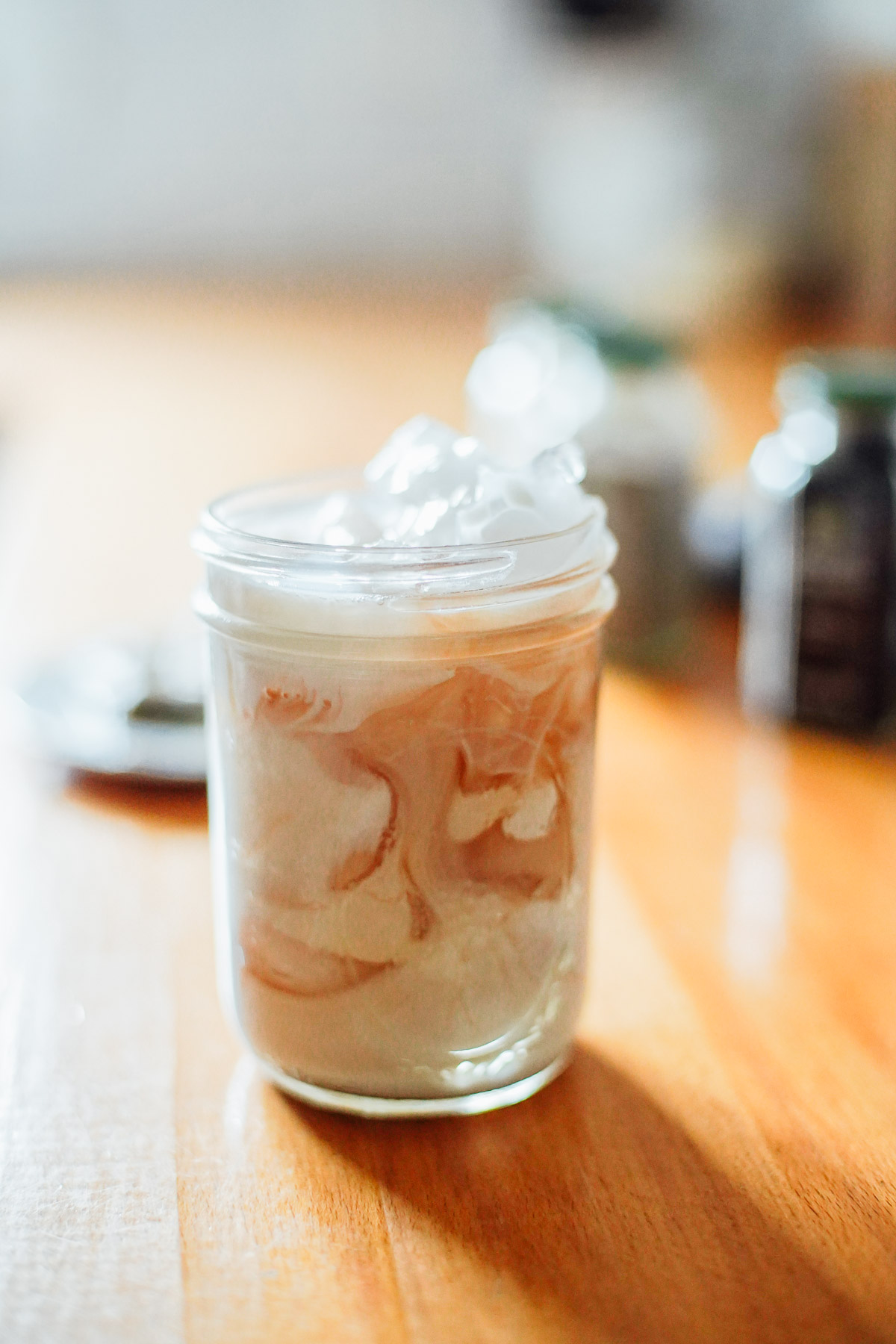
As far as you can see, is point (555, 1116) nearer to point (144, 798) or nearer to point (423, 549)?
point (423, 549)

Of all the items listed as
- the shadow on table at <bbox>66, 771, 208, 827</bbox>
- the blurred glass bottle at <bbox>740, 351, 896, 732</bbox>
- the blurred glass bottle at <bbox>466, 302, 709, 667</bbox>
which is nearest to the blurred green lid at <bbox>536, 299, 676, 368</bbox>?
the blurred glass bottle at <bbox>466, 302, 709, 667</bbox>

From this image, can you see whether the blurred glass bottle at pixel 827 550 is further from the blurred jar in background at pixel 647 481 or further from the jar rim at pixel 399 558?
the jar rim at pixel 399 558

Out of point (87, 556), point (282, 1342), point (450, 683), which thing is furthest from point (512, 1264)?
point (87, 556)

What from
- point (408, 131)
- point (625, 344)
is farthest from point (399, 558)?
point (408, 131)

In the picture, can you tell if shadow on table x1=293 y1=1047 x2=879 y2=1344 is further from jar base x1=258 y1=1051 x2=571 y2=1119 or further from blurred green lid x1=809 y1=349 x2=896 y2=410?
blurred green lid x1=809 y1=349 x2=896 y2=410

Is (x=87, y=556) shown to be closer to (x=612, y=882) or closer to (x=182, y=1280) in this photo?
(x=612, y=882)

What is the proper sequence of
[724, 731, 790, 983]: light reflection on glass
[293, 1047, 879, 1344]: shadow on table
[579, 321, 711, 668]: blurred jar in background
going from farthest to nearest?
[579, 321, 711, 668]: blurred jar in background
[724, 731, 790, 983]: light reflection on glass
[293, 1047, 879, 1344]: shadow on table
